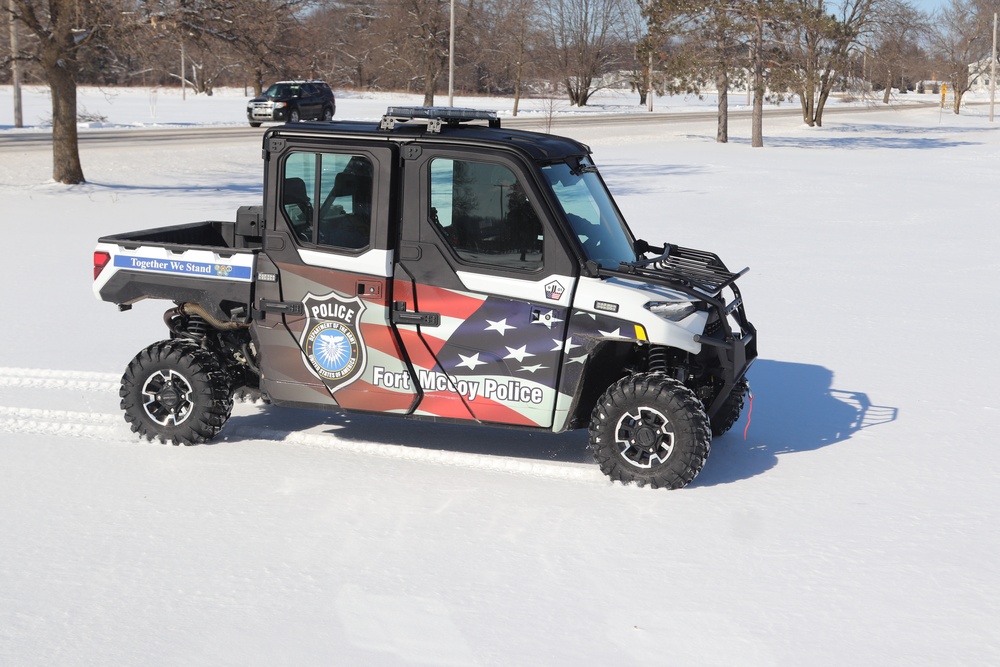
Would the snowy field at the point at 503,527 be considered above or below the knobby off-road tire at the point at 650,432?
below

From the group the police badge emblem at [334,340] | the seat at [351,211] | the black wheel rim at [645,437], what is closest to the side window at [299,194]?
the seat at [351,211]

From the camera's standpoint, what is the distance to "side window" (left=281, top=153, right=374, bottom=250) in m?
6.56

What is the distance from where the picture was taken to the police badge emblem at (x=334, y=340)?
21.8ft

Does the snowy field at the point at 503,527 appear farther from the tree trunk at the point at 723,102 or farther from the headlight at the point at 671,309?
the tree trunk at the point at 723,102

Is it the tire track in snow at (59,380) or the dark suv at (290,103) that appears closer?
the tire track in snow at (59,380)

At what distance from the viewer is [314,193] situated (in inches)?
261

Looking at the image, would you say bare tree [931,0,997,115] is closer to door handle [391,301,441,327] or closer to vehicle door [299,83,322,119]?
vehicle door [299,83,322,119]

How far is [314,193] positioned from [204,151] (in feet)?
85.2

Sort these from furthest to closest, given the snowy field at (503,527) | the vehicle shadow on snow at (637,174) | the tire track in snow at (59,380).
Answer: the vehicle shadow on snow at (637,174) < the tire track in snow at (59,380) < the snowy field at (503,527)

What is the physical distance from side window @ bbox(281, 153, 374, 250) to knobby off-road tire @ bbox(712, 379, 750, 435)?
8.44 feet

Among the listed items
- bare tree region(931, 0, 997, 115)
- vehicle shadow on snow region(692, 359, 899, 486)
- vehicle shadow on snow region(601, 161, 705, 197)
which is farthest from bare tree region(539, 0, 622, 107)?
vehicle shadow on snow region(692, 359, 899, 486)

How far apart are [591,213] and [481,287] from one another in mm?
883

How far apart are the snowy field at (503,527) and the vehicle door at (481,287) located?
54 centimetres

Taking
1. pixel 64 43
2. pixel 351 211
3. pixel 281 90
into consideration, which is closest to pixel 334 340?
pixel 351 211
